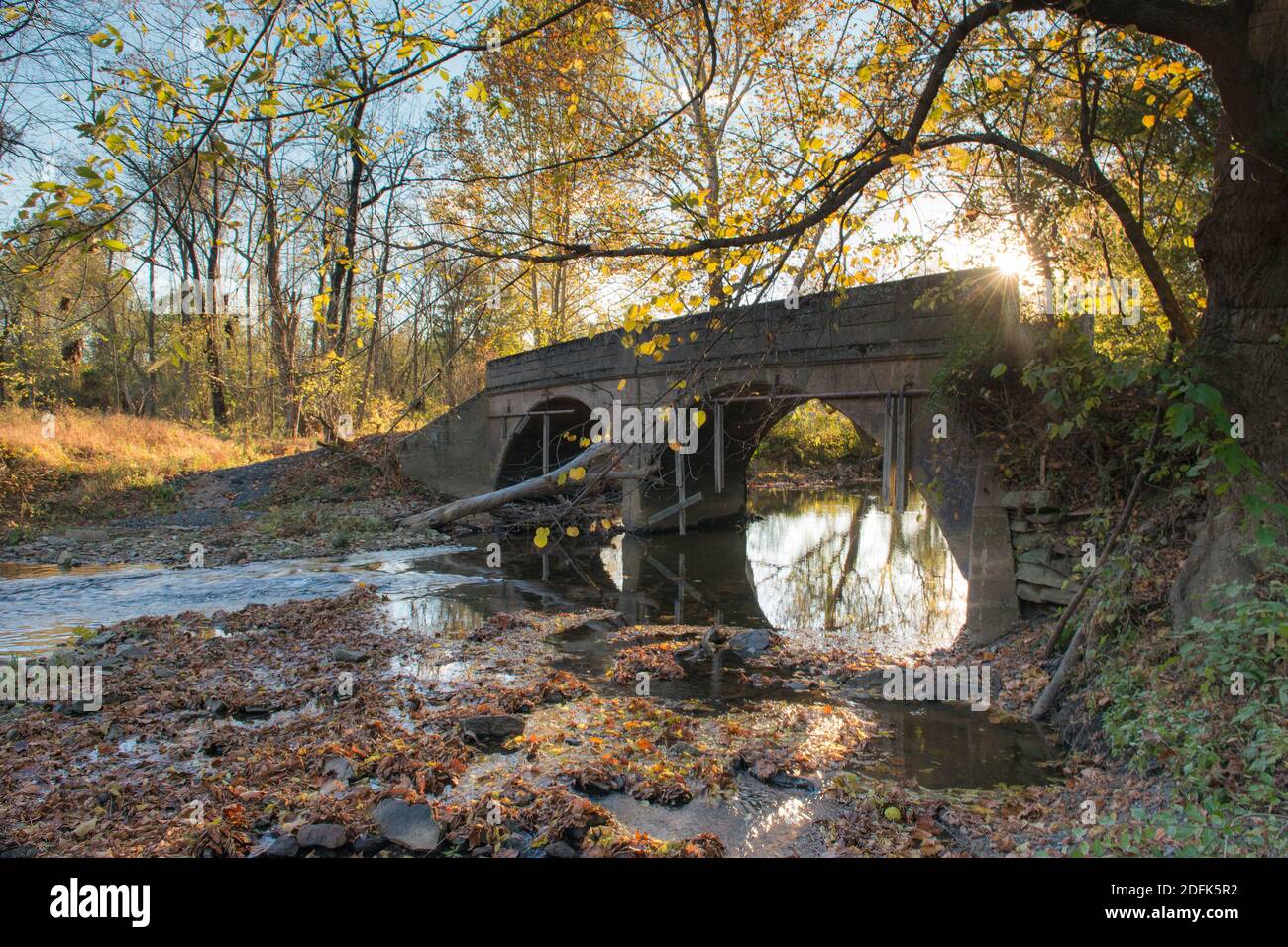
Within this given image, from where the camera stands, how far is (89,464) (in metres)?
18.9

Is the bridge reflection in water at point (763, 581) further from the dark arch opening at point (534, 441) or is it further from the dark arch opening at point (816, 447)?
the dark arch opening at point (816, 447)

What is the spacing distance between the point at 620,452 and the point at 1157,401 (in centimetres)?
404

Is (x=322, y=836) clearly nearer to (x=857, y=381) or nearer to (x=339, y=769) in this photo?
(x=339, y=769)

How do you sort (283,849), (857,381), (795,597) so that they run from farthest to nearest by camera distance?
(795,597), (857,381), (283,849)

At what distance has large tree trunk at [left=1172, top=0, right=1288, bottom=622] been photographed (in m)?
4.63

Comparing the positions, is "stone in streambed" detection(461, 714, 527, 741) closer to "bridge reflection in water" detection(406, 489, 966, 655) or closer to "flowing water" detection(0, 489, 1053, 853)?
"flowing water" detection(0, 489, 1053, 853)

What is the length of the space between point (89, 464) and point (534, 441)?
428 inches

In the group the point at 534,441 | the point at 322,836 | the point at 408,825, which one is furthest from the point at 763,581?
the point at 534,441

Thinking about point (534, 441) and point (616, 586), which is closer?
point (616, 586)

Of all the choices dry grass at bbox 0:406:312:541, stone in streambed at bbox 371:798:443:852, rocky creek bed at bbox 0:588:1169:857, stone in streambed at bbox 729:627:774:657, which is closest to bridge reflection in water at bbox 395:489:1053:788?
rocky creek bed at bbox 0:588:1169:857

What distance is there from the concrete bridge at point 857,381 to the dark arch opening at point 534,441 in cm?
170

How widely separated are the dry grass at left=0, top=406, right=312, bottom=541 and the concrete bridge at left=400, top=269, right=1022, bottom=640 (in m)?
10.5

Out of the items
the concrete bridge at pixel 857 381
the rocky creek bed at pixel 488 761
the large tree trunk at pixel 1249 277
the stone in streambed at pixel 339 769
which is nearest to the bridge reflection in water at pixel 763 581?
the concrete bridge at pixel 857 381
